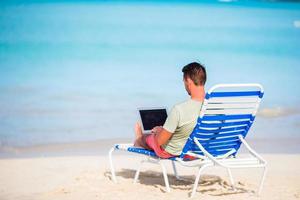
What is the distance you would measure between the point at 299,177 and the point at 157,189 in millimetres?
1610

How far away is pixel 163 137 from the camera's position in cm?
599

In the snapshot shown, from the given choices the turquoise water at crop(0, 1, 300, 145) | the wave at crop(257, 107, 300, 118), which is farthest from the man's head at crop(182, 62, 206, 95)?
the wave at crop(257, 107, 300, 118)

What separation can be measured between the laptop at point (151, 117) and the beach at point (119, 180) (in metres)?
0.53

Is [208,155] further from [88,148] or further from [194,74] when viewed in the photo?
[88,148]

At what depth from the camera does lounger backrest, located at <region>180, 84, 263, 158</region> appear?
588 cm

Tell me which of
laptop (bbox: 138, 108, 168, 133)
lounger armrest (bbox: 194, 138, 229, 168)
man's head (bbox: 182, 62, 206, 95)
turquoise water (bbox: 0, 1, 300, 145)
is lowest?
lounger armrest (bbox: 194, 138, 229, 168)

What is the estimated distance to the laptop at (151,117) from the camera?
6.25 meters

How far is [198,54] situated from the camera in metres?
20.0

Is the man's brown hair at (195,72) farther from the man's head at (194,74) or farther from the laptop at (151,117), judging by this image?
the laptop at (151,117)

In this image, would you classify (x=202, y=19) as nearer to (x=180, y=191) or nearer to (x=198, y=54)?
(x=198, y=54)

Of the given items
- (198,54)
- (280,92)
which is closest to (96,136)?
(280,92)

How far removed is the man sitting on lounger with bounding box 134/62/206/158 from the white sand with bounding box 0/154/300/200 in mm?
391

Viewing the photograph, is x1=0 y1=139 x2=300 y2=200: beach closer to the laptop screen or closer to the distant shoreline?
the distant shoreline

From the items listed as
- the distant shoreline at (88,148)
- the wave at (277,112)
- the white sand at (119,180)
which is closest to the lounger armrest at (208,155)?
the white sand at (119,180)
